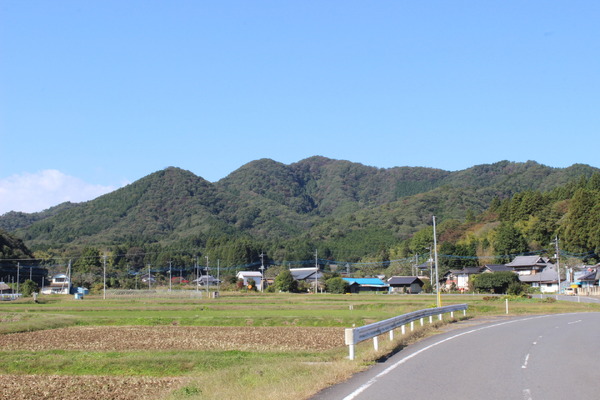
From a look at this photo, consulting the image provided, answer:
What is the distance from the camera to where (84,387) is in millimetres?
15148

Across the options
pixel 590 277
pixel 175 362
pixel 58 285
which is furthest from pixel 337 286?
pixel 175 362

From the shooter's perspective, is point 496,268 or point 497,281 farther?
point 496,268

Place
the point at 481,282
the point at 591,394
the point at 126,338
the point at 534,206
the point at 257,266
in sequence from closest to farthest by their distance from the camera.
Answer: the point at 591,394 < the point at 126,338 < the point at 481,282 < the point at 534,206 < the point at 257,266

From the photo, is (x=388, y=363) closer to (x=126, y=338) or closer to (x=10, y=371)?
(x=10, y=371)

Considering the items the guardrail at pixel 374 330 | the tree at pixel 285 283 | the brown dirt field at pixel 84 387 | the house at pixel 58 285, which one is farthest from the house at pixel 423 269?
the brown dirt field at pixel 84 387

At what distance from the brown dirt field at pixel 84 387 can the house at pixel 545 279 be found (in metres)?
86.2

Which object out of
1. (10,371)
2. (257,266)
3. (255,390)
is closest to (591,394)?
(255,390)

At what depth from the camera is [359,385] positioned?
38.3 ft

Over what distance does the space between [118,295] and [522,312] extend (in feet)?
215

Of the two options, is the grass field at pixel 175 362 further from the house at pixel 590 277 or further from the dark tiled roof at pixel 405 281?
the dark tiled roof at pixel 405 281

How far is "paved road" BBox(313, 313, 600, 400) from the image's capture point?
35.0 ft

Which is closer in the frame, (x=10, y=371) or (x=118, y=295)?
(x=10, y=371)

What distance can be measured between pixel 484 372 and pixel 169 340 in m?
17.6

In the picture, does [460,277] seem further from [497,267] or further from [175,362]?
[175,362]
